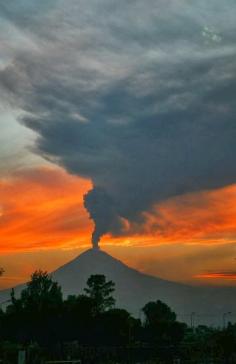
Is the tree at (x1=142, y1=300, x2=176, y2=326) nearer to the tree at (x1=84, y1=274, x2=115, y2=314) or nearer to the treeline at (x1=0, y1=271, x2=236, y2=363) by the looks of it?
the tree at (x1=84, y1=274, x2=115, y2=314)

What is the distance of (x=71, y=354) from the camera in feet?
294

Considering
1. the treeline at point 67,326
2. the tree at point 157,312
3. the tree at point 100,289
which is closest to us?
the treeline at point 67,326

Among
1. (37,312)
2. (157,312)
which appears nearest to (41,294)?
(37,312)

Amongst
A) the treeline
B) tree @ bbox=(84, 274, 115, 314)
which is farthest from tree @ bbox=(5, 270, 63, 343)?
tree @ bbox=(84, 274, 115, 314)

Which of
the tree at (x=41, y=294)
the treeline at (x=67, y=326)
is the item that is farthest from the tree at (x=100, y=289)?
the tree at (x=41, y=294)

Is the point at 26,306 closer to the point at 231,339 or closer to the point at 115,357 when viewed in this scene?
the point at 115,357

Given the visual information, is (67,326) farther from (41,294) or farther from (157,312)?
(157,312)

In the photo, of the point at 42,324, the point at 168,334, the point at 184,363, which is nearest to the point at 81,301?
the point at 42,324

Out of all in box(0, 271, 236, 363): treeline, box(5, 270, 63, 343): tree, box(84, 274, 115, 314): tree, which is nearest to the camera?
box(0, 271, 236, 363): treeline

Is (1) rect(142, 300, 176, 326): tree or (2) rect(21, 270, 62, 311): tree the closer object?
(2) rect(21, 270, 62, 311): tree

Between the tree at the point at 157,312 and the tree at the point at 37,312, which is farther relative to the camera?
the tree at the point at 157,312

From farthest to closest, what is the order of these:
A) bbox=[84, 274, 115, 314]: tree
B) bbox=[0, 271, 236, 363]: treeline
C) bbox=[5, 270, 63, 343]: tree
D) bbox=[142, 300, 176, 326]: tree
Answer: bbox=[142, 300, 176, 326]: tree < bbox=[84, 274, 115, 314]: tree < bbox=[5, 270, 63, 343]: tree < bbox=[0, 271, 236, 363]: treeline

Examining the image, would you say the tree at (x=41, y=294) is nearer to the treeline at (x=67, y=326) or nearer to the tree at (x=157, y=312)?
the treeline at (x=67, y=326)

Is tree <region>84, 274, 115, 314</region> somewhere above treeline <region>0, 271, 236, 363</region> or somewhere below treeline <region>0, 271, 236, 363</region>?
above
